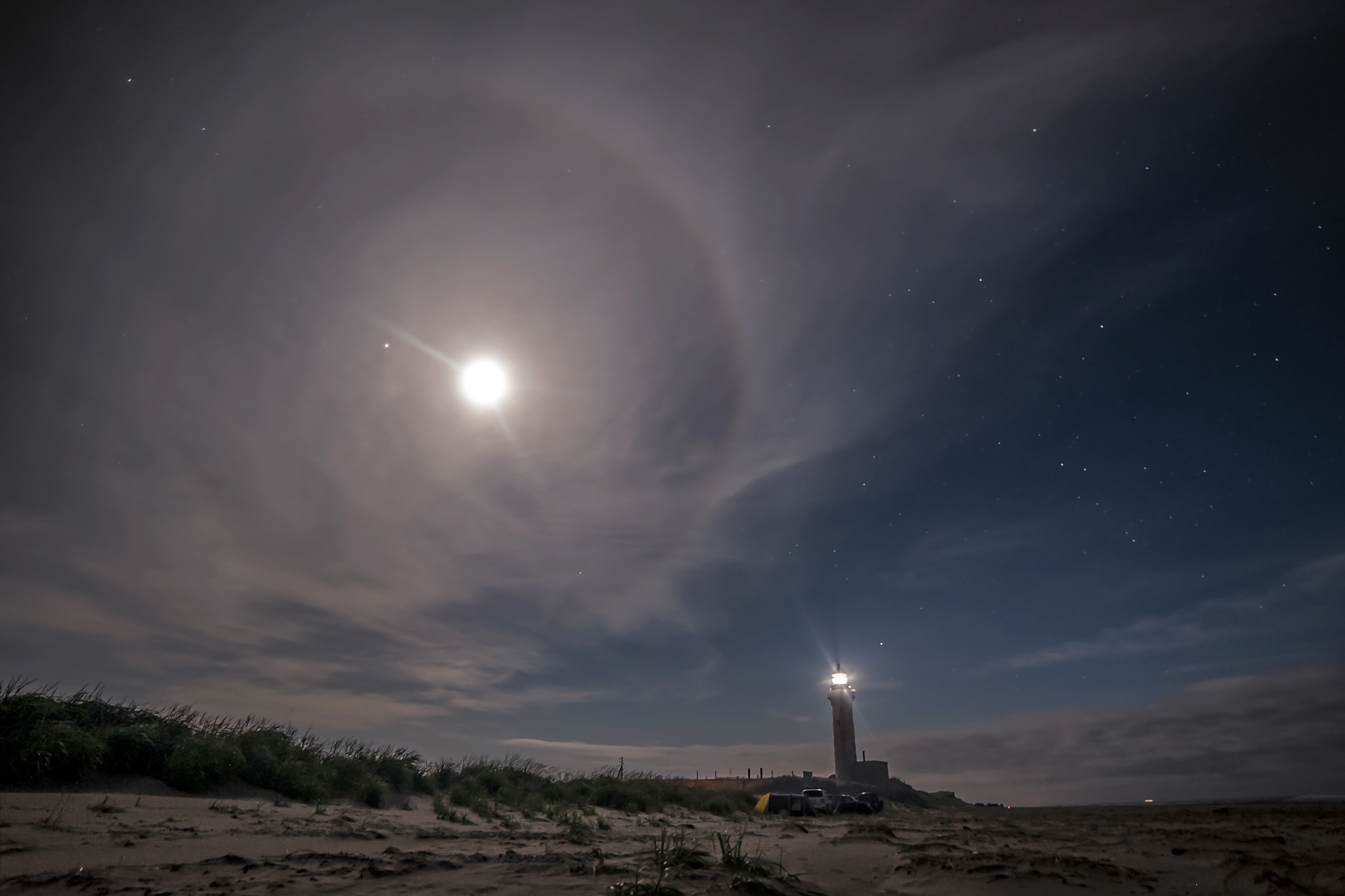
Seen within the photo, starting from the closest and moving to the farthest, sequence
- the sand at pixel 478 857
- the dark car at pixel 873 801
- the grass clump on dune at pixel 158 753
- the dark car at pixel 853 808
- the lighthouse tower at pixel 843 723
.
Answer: the sand at pixel 478 857 < the grass clump on dune at pixel 158 753 < the dark car at pixel 853 808 < the dark car at pixel 873 801 < the lighthouse tower at pixel 843 723

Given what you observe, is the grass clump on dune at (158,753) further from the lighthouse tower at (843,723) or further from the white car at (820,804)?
the lighthouse tower at (843,723)

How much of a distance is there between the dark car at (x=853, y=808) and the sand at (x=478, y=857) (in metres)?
17.1

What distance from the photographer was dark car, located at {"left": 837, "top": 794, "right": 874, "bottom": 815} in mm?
27828

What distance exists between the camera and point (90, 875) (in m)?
5.47

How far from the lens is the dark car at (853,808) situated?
91.3 feet

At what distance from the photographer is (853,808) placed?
2889 cm

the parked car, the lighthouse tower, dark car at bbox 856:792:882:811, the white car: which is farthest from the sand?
the lighthouse tower

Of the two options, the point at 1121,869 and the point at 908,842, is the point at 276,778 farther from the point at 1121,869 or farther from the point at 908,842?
the point at 1121,869

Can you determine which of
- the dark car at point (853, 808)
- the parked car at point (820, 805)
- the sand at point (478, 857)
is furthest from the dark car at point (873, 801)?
the sand at point (478, 857)

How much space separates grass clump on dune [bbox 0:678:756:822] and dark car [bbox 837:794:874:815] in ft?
42.6

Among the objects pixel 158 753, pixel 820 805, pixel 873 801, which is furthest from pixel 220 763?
pixel 873 801

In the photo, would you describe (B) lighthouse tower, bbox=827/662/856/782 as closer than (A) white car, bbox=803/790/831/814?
No

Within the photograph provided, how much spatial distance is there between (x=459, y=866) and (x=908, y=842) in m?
7.98

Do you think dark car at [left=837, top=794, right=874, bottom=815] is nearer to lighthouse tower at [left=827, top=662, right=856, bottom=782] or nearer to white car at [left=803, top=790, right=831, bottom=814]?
white car at [left=803, top=790, right=831, bottom=814]
